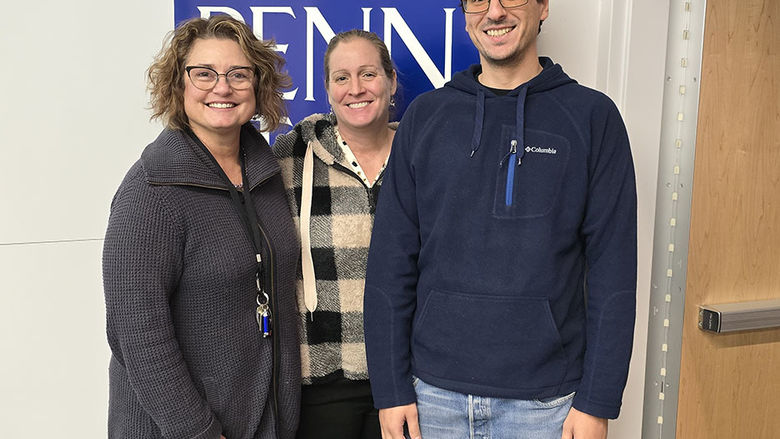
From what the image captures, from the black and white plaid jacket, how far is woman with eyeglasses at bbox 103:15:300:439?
2.6 inches

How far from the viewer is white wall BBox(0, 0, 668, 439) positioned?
1.81 metres

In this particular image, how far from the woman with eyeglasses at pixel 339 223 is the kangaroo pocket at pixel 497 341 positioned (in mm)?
304

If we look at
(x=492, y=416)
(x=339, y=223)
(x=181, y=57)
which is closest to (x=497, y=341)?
(x=492, y=416)

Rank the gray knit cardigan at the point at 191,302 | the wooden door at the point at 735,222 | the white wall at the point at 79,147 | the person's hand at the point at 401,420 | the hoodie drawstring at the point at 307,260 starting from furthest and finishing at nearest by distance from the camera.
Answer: the wooden door at the point at 735,222 < the white wall at the point at 79,147 < the hoodie drawstring at the point at 307,260 < the person's hand at the point at 401,420 < the gray knit cardigan at the point at 191,302

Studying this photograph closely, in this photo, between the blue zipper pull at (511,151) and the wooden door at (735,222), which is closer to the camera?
the blue zipper pull at (511,151)

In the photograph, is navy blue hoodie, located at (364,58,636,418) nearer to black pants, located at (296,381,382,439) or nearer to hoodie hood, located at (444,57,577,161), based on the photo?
hoodie hood, located at (444,57,577,161)

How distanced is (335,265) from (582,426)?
65 centimetres

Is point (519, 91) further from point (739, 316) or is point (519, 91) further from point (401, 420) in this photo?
point (739, 316)

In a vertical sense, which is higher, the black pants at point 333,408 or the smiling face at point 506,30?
the smiling face at point 506,30

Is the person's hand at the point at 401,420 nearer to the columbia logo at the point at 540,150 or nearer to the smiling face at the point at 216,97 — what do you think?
the columbia logo at the point at 540,150

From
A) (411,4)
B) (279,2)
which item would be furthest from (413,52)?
(279,2)

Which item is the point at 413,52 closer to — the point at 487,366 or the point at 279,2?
the point at 279,2

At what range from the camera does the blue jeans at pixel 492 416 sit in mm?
1351

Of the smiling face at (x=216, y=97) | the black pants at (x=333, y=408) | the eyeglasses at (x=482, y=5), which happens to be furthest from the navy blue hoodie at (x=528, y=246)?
the smiling face at (x=216, y=97)
